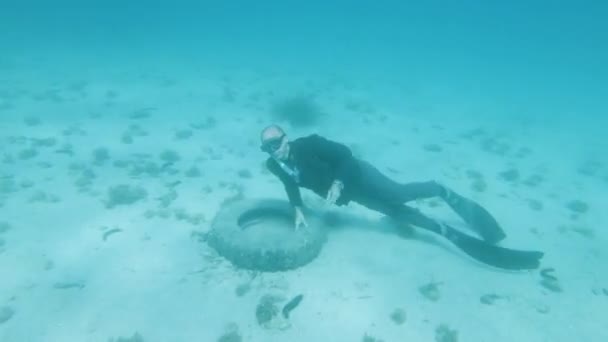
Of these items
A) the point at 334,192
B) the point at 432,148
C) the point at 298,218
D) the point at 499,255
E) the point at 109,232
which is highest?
the point at 334,192

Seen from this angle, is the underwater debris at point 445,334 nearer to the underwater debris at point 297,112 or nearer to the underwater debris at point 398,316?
the underwater debris at point 398,316

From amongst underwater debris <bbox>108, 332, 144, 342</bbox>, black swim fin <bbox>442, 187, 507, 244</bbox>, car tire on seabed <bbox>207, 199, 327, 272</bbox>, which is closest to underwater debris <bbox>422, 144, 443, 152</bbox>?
black swim fin <bbox>442, 187, 507, 244</bbox>

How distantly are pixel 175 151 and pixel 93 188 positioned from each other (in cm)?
295

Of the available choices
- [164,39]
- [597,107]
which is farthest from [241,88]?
[164,39]

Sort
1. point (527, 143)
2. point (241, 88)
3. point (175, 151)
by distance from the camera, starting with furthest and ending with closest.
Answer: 1. point (241, 88)
2. point (527, 143)
3. point (175, 151)

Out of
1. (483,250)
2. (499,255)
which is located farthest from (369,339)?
(499,255)

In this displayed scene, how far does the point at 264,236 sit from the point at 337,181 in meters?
1.81

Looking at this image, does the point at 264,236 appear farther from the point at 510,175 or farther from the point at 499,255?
the point at 510,175

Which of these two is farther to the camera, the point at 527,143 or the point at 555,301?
the point at 527,143

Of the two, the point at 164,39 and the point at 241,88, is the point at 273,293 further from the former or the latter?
the point at 164,39

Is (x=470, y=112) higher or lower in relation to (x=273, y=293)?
lower

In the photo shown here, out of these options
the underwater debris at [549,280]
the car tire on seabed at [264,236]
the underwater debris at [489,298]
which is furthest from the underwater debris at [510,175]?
the car tire on seabed at [264,236]

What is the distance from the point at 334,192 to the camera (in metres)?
7.38

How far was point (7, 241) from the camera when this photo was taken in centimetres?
862
